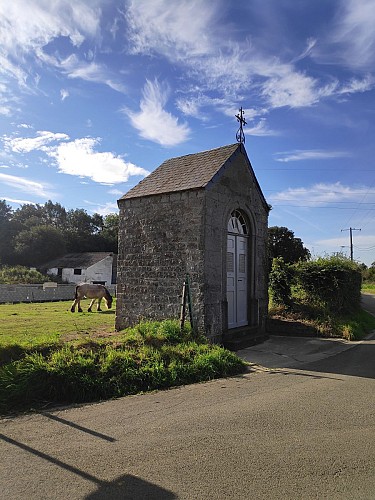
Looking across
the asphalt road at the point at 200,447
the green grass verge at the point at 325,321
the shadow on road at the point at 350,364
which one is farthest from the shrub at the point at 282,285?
the asphalt road at the point at 200,447

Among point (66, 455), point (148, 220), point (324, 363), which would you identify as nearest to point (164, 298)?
point (148, 220)

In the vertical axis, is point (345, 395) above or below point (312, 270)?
below

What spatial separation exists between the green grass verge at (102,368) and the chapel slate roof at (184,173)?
4.16 m

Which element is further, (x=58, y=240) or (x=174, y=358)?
(x=58, y=240)

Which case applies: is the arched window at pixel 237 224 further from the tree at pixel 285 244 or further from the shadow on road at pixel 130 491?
the tree at pixel 285 244

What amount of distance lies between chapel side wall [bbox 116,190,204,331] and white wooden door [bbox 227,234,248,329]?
1.64 meters

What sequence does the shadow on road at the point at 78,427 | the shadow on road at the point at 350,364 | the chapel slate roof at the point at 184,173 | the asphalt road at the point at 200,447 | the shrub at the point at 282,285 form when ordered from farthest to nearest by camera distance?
the shrub at the point at 282,285 → the chapel slate roof at the point at 184,173 → the shadow on road at the point at 350,364 → the shadow on road at the point at 78,427 → the asphalt road at the point at 200,447

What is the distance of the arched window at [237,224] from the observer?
11148 millimetres

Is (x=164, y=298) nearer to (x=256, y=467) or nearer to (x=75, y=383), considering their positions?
(x=75, y=383)

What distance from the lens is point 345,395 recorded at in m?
5.89

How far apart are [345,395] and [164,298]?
17.5 ft

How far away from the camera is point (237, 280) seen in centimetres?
1130

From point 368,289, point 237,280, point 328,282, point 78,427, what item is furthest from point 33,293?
point 368,289

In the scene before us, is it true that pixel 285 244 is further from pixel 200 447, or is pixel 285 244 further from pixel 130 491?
pixel 130 491
